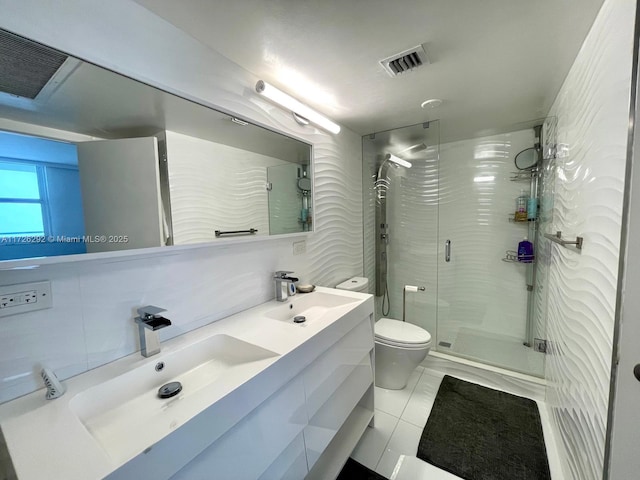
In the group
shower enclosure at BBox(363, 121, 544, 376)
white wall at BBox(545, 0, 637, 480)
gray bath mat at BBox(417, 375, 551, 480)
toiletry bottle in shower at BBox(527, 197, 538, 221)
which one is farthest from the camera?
shower enclosure at BBox(363, 121, 544, 376)

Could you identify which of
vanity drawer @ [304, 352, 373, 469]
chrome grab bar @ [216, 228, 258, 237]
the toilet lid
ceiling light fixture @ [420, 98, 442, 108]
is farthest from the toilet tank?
ceiling light fixture @ [420, 98, 442, 108]

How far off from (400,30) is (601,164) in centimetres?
98

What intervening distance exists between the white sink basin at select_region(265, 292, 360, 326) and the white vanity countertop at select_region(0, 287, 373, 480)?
19 cm

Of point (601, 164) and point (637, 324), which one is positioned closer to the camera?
point (637, 324)

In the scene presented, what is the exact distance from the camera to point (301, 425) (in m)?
1.09

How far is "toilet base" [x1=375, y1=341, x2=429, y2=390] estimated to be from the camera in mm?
1994

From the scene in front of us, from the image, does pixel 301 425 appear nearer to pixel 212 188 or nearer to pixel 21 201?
pixel 212 188

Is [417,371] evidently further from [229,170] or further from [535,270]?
[229,170]

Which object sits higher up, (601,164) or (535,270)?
(601,164)

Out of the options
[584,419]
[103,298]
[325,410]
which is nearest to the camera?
[103,298]

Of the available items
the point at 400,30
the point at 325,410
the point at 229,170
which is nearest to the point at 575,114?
the point at 400,30

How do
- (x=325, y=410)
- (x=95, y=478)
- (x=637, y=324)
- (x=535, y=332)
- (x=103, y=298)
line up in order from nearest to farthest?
1. (x=95, y=478)
2. (x=637, y=324)
3. (x=103, y=298)
4. (x=325, y=410)
5. (x=535, y=332)

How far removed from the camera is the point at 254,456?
882 mm

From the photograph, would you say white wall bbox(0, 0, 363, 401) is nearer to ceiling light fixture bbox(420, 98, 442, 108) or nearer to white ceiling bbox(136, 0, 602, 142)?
white ceiling bbox(136, 0, 602, 142)
